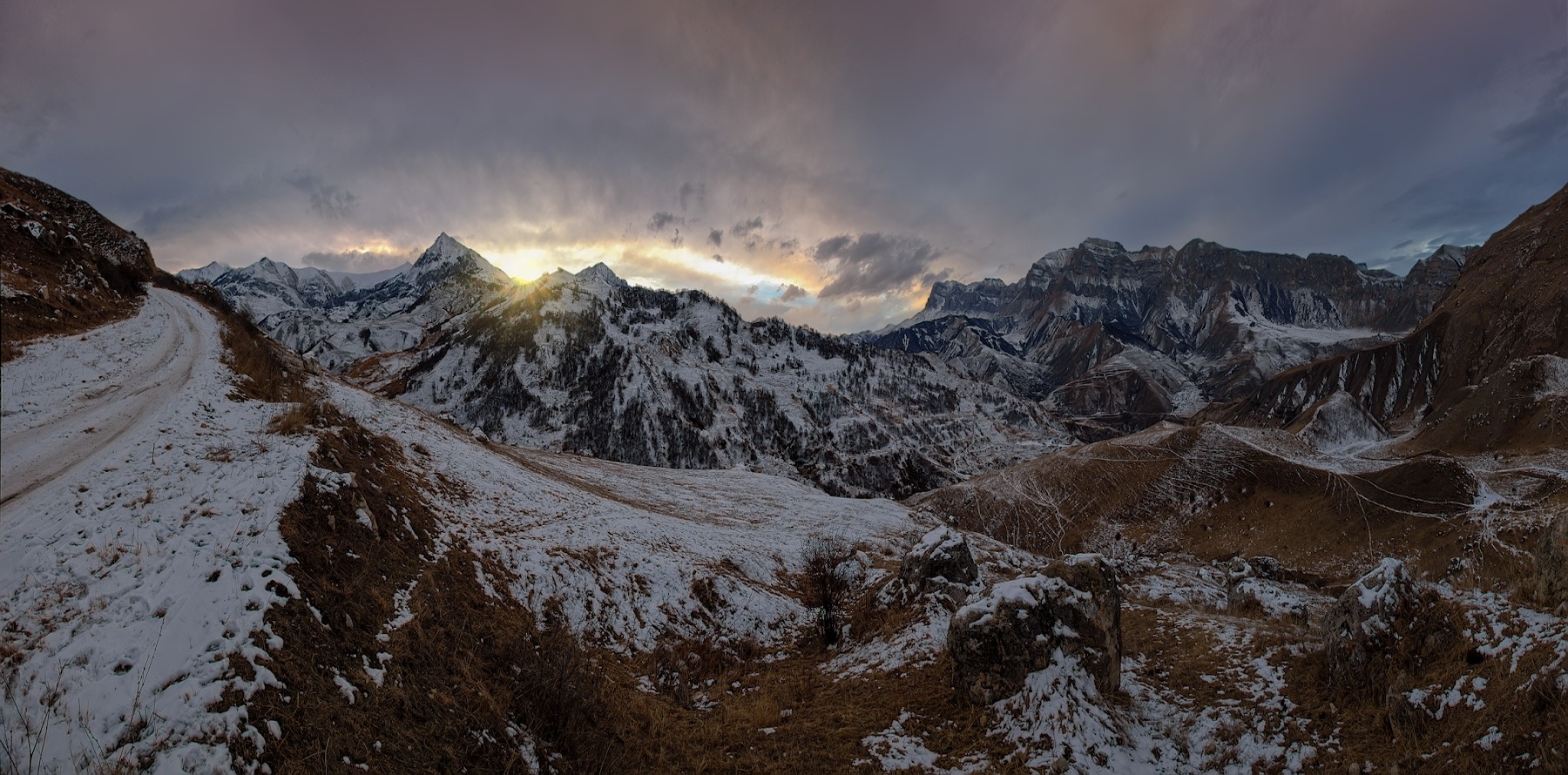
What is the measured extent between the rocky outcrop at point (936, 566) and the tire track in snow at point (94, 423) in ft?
71.7

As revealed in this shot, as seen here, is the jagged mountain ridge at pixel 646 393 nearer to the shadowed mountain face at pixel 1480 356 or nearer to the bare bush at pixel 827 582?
the shadowed mountain face at pixel 1480 356

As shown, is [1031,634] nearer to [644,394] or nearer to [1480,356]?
[644,394]

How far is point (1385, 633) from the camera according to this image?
1002cm

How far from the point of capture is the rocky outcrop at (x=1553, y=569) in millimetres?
8887

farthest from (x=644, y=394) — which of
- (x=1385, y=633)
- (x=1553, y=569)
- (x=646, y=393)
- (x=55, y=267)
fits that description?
(x=1553, y=569)

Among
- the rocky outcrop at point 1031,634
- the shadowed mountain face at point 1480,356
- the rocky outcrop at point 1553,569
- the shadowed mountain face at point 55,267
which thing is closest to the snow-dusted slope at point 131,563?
the shadowed mountain face at point 55,267

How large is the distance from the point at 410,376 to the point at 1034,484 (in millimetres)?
148803

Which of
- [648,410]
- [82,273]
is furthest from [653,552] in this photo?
[648,410]

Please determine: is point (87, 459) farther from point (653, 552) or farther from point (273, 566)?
point (653, 552)

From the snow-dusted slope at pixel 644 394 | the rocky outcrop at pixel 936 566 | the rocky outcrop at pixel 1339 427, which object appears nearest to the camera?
the rocky outcrop at pixel 936 566

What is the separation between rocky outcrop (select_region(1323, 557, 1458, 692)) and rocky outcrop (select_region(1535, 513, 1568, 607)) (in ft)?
4.16

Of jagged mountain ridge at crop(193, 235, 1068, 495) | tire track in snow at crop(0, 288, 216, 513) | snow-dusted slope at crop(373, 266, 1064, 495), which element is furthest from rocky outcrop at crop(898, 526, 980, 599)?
jagged mountain ridge at crop(193, 235, 1068, 495)

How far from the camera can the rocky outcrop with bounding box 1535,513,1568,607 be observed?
8.89 m

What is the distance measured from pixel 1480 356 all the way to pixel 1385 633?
19961 centimetres
